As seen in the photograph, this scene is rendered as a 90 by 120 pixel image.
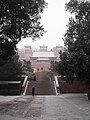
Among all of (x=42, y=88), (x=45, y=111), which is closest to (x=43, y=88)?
(x=42, y=88)

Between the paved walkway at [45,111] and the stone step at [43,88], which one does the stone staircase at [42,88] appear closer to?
the stone step at [43,88]

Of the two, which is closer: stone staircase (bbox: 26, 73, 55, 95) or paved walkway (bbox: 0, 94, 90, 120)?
paved walkway (bbox: 0, 94, 90, 120)

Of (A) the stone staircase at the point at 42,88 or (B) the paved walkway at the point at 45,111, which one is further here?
(A) the stone staircase at the point at 42,88

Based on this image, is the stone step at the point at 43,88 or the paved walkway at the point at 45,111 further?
the stone step at the point at 43,88

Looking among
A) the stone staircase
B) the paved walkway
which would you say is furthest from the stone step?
the paved walkway

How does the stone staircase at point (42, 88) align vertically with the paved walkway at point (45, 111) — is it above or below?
above

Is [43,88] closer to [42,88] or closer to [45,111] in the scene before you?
[42,88]

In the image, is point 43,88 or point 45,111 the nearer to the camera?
point 45,111

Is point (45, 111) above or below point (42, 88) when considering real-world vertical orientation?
below

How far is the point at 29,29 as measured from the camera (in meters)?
25.0

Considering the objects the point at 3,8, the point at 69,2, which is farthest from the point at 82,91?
the point at 3,8

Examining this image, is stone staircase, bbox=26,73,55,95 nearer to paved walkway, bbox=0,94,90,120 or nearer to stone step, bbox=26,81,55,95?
stone step, bbox=26,81,55,95

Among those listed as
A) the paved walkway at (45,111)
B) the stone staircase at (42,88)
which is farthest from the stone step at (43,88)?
the paved walkway at (45,111)

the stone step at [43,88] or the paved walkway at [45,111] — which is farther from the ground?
the stone step at [43,88]
